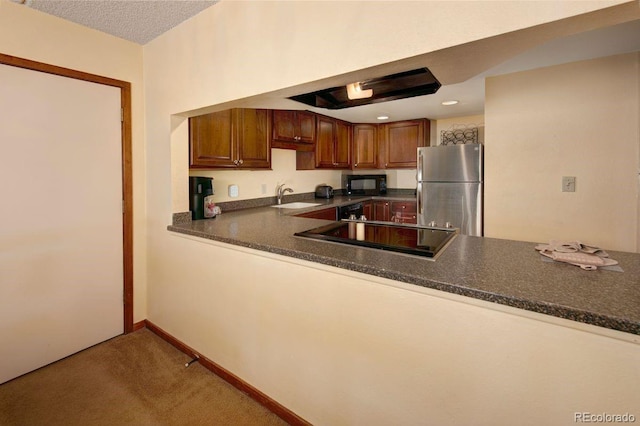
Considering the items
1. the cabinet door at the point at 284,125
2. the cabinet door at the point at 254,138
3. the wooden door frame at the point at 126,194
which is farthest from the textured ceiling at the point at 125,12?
the cabinet door at the point at 284,125

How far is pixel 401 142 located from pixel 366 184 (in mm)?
804

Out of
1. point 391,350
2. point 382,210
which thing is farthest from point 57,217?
point 382,210

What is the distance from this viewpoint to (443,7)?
988 millimetres

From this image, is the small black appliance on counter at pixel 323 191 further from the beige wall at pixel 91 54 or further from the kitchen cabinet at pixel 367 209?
the beige wall at pixel 91 54

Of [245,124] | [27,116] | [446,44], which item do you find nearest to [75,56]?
[27,116]

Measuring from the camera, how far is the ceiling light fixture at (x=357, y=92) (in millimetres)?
1574

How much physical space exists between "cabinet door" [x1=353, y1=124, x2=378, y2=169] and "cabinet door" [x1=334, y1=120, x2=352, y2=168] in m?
0.13

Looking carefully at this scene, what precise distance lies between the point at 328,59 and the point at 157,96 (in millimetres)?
1627

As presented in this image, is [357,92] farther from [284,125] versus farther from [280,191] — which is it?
[280,191]

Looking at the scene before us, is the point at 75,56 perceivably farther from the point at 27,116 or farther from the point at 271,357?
the point at 271,357

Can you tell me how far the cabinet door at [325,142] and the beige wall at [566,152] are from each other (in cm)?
187

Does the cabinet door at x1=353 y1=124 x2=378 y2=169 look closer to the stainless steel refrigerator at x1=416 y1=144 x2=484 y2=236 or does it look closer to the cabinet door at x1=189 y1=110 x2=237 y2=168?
the stainless steel refrigerator at x1=416 y1=144 x2=484 y2=236

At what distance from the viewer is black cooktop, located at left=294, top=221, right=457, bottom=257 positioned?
4.66ft

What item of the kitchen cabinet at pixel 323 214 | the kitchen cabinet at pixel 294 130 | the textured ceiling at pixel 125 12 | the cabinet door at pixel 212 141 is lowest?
the kitchen cabinet at pixel 323 214
